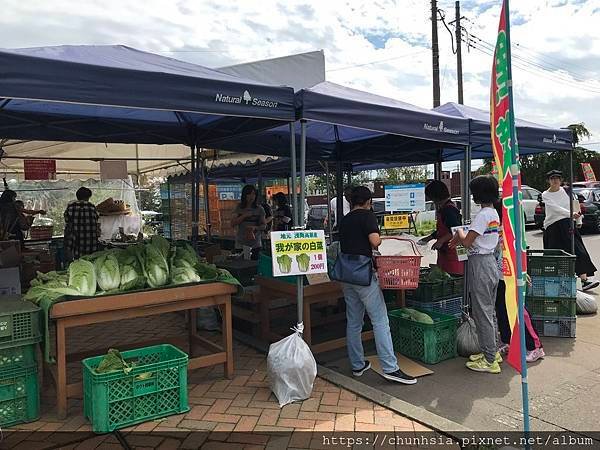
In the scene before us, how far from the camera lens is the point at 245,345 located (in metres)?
5.23

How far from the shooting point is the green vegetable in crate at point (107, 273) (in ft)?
12.3

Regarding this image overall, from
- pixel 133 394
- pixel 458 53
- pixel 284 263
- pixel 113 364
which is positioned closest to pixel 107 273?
pixel 113 364

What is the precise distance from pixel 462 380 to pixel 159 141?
498 centimetres

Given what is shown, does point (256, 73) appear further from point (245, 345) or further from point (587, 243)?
point (587, 243)

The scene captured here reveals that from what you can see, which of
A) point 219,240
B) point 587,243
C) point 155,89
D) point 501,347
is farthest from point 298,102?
point 587,243

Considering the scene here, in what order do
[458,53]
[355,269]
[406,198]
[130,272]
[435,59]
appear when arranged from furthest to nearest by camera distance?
[458,53], [435,59], [406,198], [355,269], [130,272]

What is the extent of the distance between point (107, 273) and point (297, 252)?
59.2 inches

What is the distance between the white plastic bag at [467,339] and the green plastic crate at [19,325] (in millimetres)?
3676

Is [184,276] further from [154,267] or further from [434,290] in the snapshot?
[434,290]

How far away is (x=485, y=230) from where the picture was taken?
420 cm

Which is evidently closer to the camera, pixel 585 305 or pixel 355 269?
pixel 355 269

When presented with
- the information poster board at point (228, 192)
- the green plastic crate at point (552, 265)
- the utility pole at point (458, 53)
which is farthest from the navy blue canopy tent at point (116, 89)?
the utility pole at point (458, 53)

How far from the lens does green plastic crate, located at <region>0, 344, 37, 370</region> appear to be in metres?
3.33

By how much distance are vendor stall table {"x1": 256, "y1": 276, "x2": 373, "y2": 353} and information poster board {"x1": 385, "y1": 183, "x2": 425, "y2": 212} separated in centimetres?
773
